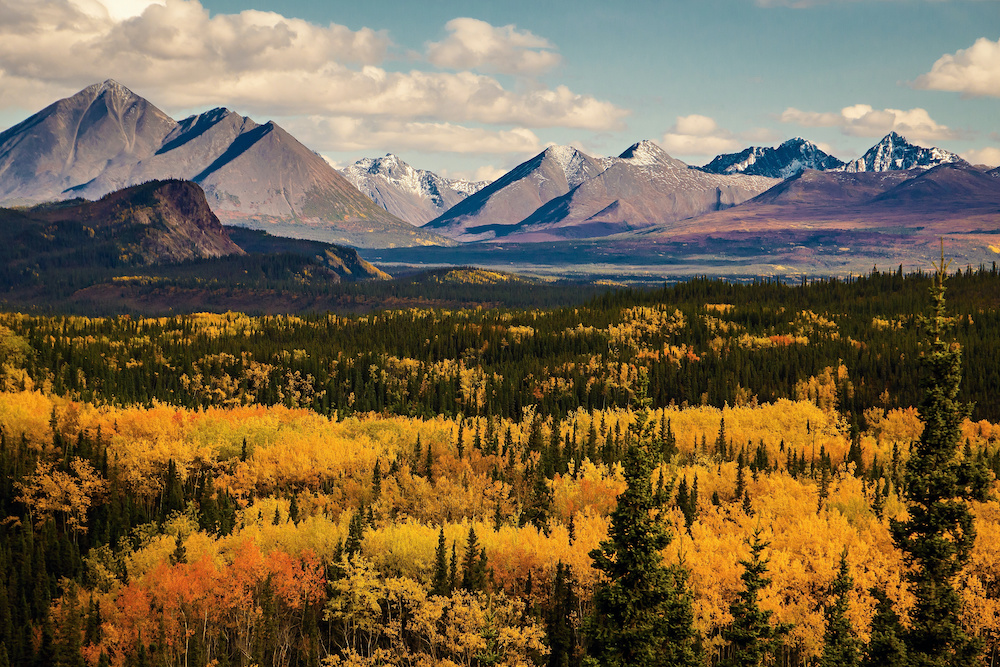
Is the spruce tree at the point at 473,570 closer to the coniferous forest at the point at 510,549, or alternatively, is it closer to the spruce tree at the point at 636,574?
the coniferous forest at the point at 510,549

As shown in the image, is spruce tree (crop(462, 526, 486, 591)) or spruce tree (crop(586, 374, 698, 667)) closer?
spruce tree (crop(586, 374, 698, 667))

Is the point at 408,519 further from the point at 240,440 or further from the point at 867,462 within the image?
the point at 867,462

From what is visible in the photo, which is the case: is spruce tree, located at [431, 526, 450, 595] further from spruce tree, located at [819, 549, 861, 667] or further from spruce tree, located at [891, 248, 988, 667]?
spruce tree, located at [891, 248, 988, 667]

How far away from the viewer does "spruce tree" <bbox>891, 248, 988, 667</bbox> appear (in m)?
60.6

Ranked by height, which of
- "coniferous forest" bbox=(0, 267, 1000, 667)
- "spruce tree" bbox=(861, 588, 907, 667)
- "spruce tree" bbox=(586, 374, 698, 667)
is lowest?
"coniferous forest" bbox=(0, 267, 1000, 667)

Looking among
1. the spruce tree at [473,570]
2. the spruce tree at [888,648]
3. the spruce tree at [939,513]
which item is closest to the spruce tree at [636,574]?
the spruce tree at [888,648]

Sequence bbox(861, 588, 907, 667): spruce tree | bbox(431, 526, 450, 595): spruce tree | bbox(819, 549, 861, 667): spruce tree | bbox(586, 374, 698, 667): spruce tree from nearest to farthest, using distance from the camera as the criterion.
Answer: bbox(586, 374, 698, 667): spruce tree
bbox(861, 588, 907, 667): spruce tree
bbox(819, 549, 861, 667): spruce tree
bbox(431, 526, 450, 595): spruce tree

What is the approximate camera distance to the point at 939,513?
6081 cm

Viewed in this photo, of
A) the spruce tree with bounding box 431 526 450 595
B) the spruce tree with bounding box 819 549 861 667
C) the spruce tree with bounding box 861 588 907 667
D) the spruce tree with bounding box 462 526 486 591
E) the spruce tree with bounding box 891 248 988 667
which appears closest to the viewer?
the spruce tree with bounding box 891 248 988 667

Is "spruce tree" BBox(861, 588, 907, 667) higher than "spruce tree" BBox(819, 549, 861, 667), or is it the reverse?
"spruce tree" BBox(861, 588, 907, 667)

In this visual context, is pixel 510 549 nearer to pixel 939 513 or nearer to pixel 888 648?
pixel 888 648

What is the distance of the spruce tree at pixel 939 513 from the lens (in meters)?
60.6

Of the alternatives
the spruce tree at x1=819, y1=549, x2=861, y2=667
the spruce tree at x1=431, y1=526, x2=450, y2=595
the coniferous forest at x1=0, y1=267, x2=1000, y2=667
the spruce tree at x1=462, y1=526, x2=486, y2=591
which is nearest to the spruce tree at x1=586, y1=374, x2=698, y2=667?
the coniferous forest at x1=0, y1=267, x2=1000, y2=667

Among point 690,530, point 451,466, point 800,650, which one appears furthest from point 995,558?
point 451,466
